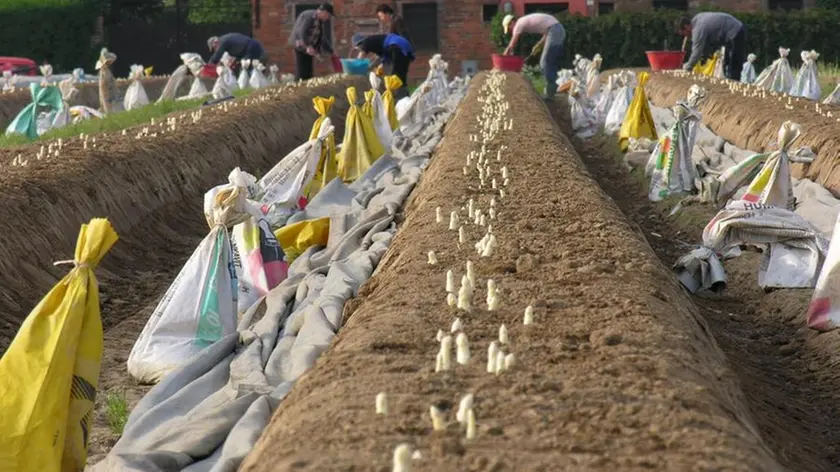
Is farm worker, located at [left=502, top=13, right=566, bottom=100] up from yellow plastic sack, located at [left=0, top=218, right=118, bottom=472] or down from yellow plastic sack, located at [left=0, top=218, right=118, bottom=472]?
down

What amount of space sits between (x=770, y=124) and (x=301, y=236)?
5.48m

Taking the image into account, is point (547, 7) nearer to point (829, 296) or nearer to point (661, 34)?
point (661, 34)

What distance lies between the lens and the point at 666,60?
2534cm

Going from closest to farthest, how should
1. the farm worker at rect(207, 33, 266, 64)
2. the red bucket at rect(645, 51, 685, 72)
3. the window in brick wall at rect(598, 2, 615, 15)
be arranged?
the red bucket at rect(645, 51, 685, 72)
the farm worker at rect(207, 33, 266, 64)
the window in brick wall at rect(598, 2, 615, 15)

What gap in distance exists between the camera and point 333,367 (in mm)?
4391

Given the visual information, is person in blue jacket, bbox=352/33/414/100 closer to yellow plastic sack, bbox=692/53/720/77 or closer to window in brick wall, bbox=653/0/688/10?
yellow plastic sack, bbox=692/53/720/77

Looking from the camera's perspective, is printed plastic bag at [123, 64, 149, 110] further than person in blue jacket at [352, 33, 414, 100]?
Yes

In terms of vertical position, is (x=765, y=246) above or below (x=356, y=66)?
above

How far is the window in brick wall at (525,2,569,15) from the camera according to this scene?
36.1 m

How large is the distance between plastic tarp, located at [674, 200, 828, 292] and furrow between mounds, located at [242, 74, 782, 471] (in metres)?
1.24

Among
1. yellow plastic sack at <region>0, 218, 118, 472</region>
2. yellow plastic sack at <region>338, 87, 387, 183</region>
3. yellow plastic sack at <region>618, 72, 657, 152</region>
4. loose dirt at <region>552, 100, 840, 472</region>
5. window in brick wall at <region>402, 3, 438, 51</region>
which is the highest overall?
yellow plastic sack at <region>0, 218, 118, 472</region>

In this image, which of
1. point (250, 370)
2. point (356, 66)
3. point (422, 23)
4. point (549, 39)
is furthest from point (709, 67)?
point (250, 370)

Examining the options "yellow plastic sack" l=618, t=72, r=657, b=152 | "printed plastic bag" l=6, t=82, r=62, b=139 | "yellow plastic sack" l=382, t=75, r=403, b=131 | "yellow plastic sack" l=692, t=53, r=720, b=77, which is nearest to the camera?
"yellow plastic sack" l=618, t=72, r=657, b=152

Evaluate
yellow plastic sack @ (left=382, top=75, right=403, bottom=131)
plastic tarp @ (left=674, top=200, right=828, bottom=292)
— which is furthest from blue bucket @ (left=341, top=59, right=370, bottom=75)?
plastic tarp @ (left=674, top=200, right=828, bottom=292)
